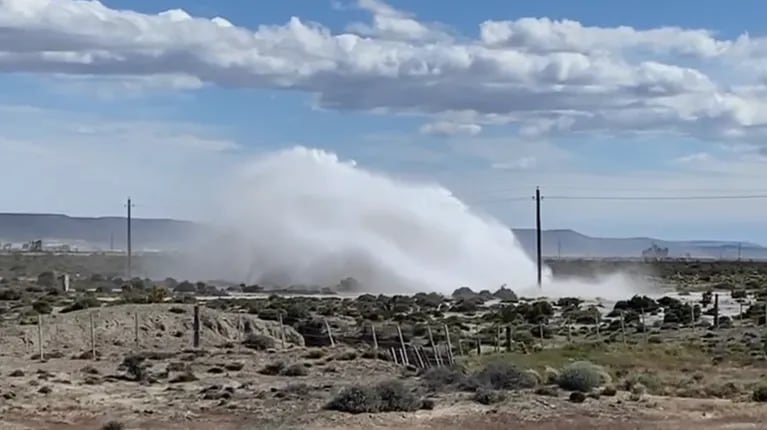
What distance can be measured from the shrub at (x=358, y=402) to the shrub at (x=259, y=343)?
55.9 ft

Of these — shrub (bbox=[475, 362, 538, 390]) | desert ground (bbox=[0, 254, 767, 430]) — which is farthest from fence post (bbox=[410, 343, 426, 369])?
shrub (bbox=[475, 362, 538, 390])

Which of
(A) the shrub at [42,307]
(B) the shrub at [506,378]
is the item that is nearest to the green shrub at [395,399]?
(B) the shrub at [506,378]

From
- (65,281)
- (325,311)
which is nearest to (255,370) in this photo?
(325,311)

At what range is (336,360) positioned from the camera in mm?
41219

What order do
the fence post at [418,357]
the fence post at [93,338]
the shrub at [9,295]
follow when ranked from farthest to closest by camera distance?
the shrub at [9,295], the fence post at [93,338], the fence post at [418,357]

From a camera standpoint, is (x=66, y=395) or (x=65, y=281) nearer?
(x=66, y=395)

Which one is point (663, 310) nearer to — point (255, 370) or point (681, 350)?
point (681, 350)

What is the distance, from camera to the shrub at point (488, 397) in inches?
1180

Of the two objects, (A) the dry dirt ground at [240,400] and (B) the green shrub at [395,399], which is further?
(B) the green shrub at [395,399]

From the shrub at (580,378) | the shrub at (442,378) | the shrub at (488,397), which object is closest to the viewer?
the shrub at (488,397)

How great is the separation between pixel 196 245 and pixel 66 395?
100215 mm

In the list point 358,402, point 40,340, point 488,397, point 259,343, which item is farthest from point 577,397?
point 40,340

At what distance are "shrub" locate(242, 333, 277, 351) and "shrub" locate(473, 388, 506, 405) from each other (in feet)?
54.4

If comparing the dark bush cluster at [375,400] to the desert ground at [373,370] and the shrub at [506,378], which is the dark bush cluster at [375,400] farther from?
the shrub at [506,378]
